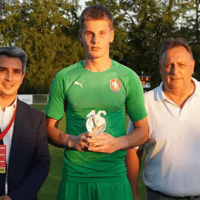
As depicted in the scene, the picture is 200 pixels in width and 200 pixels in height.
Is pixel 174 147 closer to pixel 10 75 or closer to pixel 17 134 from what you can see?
pixel 17 134

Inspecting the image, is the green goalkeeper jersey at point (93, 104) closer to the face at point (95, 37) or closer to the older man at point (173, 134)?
the face at point (95, 37)

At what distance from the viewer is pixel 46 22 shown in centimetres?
4753

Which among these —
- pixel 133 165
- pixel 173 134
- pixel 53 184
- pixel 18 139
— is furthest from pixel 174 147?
pixel 53 184

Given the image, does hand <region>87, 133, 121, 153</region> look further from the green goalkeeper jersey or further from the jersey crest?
the jersey crest

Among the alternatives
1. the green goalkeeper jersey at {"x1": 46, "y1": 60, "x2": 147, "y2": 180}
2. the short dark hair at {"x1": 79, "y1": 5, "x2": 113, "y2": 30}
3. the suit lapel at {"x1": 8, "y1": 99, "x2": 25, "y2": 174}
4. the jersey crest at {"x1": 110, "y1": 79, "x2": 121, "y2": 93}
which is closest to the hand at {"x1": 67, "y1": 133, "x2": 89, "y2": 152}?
the green goalkeeper jersey at {"x1": 46, "y1": 60, "x2": 147, "y2": 180}

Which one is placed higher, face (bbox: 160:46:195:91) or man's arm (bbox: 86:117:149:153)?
face (bbox: 160:46:195:91)

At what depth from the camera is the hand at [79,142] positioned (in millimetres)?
3014

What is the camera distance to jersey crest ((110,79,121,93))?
332cm

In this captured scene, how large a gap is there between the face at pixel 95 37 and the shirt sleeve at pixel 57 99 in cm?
32

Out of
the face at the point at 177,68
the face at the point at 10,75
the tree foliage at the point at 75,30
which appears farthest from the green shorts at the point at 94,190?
the tree foliage at the point at 75,30

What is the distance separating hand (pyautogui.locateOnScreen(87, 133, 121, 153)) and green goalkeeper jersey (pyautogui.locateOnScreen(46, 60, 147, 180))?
0.20m

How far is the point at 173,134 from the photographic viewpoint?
3.59 metres

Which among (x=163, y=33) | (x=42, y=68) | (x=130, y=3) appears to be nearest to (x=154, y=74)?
(x=163, y=33)

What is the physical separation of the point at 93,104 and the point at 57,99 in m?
0.31
